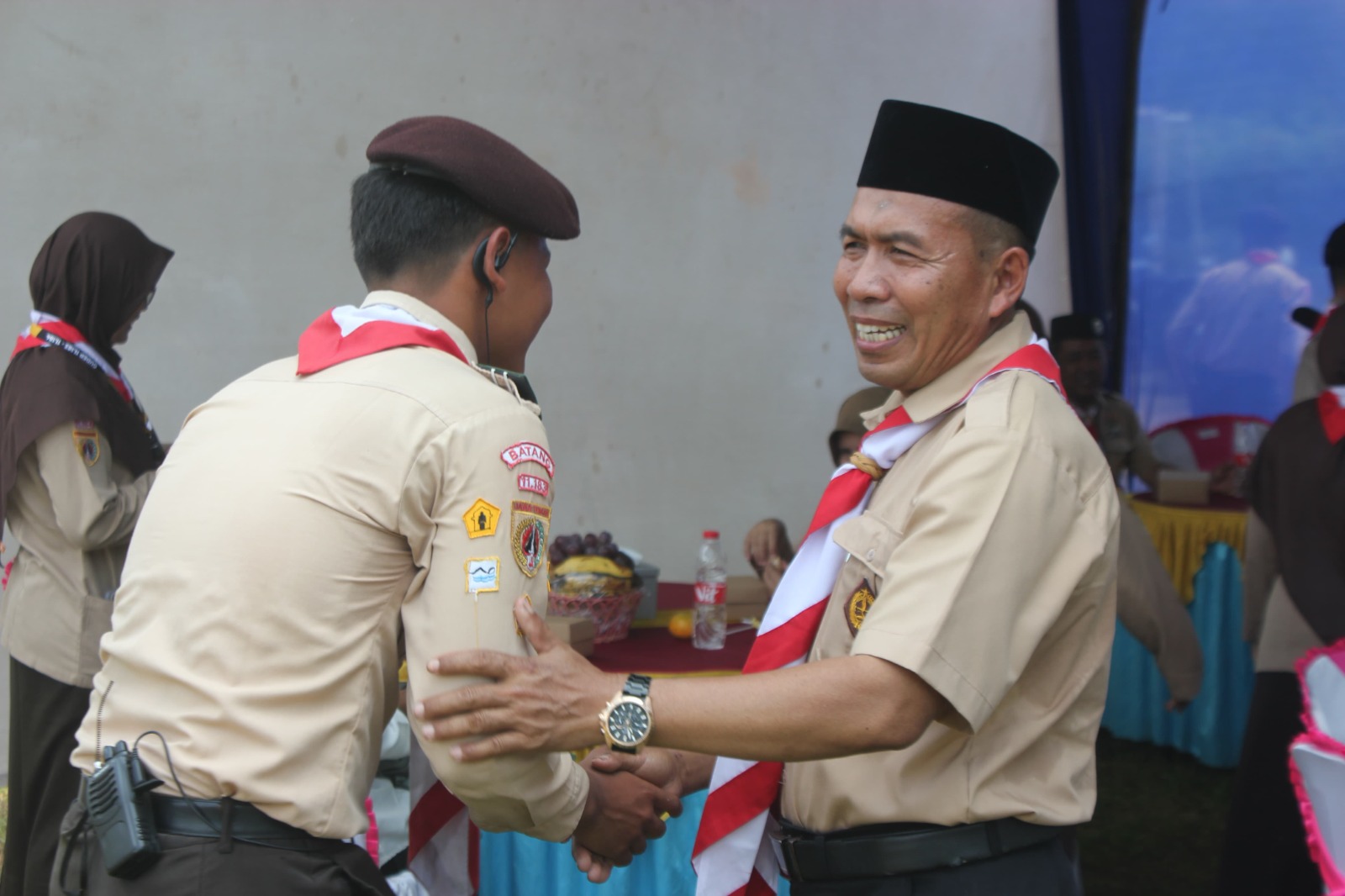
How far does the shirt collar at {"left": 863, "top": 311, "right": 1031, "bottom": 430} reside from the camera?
1705 mm

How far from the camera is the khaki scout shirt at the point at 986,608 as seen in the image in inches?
55.6

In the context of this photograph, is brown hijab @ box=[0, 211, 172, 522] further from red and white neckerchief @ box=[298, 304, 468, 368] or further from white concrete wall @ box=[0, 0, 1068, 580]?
red and white neckerchief @ box=[298, 304, 468, 368]

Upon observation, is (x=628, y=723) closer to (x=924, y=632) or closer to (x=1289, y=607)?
(x=924, y=632)

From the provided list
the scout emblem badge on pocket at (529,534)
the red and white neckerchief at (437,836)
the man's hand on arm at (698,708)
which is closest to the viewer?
the man's hand on arm at (698,708)

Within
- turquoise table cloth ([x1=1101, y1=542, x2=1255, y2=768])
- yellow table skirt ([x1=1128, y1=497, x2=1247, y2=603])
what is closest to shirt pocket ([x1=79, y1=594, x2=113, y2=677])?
turquoise table cloth ([x1=1101, y1=542, x2=1255, y2=768])

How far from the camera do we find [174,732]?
1.47m

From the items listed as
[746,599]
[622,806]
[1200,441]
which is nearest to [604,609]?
[746,599]

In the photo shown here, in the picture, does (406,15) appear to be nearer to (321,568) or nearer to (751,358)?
(751,358)

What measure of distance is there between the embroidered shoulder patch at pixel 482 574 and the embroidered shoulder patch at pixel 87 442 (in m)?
2.26

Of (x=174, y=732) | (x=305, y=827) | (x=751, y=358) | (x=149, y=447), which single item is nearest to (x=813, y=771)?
(x=305, y=827)

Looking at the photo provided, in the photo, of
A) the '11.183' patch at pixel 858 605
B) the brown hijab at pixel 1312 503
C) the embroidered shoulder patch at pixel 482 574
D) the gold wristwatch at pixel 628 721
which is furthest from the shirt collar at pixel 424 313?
the brown hijab at pixel 1312 503

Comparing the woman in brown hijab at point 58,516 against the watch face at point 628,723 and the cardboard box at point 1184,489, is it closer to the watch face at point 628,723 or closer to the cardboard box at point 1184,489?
the watch face at point 628,723

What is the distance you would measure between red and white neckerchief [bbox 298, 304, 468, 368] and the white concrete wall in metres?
3.37

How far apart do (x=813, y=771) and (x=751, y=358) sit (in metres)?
4.17
